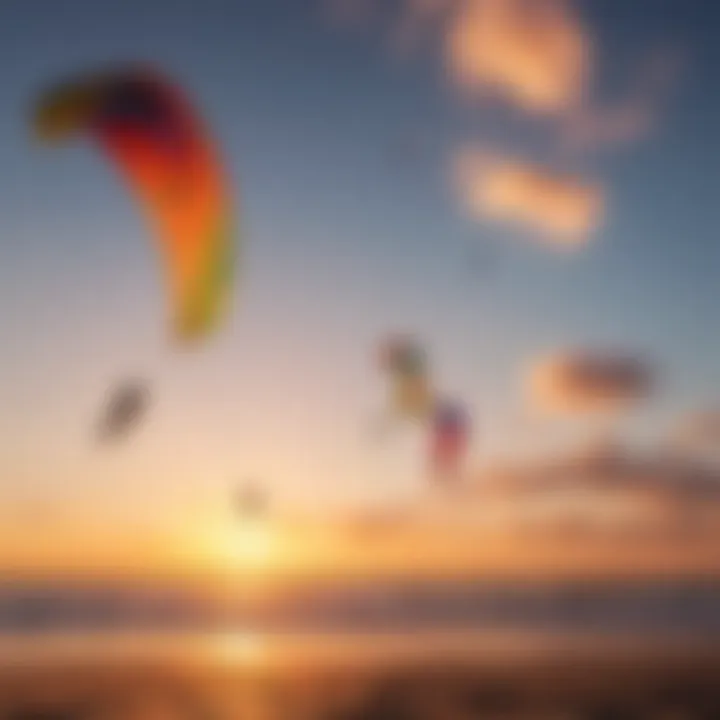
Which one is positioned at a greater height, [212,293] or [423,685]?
[212,293]

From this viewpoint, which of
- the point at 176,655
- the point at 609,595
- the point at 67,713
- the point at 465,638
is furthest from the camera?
the point at 609,595

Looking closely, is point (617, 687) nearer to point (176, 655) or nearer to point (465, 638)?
point (465, 638)

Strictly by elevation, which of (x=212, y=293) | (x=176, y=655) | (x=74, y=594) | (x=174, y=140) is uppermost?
(x=174, y=140)

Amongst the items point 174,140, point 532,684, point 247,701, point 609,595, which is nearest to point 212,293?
point 174,140

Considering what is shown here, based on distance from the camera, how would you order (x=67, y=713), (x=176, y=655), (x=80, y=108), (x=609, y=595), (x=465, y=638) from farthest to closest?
(x=609, y=595) < (x=465, y=638) < (x=176, y=655) < (x=80, y=108) < (x=67, y=713)

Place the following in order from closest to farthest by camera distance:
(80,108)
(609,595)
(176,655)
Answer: (80,108), (176,655), (609,595)

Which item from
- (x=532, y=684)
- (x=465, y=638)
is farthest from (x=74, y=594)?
(x=532, y=684)

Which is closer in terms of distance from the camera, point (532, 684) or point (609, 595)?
point (532, 684)

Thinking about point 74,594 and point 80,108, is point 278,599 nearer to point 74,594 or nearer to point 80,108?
point 74,594

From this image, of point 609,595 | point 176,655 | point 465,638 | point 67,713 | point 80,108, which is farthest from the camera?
point 609,595
